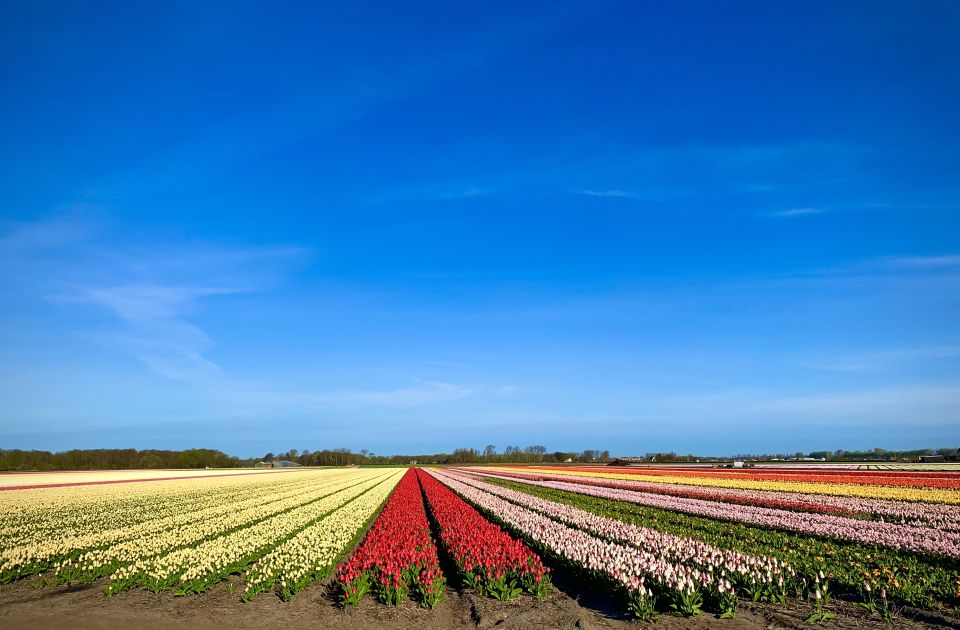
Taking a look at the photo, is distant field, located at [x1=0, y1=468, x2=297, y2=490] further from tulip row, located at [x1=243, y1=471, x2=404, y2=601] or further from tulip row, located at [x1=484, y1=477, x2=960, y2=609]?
tulip row, located at [x1=484, y1=477, x2=960, y2=609]

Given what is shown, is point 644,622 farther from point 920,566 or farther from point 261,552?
point 261,552

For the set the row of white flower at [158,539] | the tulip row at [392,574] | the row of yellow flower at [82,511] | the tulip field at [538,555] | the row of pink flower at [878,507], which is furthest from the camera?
the row of yellow flower at [82,511]

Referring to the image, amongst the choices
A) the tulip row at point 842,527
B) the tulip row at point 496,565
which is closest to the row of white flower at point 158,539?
the tulip row at point 496,565

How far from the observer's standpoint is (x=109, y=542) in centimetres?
1638

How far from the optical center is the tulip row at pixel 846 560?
9594mm

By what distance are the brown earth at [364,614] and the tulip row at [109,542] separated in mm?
1967

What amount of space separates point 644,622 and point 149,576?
10.4 m

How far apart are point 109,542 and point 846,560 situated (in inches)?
797

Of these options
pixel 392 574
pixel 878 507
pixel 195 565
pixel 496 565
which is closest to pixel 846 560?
pixel 496 565

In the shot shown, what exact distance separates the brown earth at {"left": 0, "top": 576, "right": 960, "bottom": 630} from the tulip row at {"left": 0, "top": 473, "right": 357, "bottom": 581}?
197 centimetres

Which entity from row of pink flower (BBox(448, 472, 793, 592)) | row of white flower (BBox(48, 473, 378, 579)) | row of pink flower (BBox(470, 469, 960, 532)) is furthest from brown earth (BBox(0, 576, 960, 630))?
row of pink flower (BBox(470, 469, 960, 532))

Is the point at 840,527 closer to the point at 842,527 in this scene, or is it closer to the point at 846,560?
the point at 842,527

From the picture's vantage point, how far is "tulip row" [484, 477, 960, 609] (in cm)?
959

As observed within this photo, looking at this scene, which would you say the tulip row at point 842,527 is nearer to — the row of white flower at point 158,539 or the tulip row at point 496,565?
the tulip row at point 496,565
